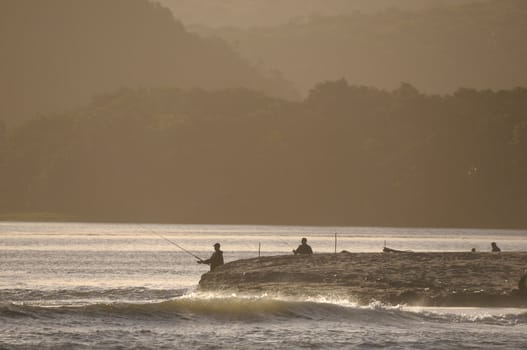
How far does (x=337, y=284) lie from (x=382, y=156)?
15575cm

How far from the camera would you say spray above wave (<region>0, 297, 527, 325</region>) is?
37.7m

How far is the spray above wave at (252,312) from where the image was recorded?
37.7m

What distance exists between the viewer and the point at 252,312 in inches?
1549

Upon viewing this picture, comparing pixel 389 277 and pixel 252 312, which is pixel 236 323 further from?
pixel 389 277

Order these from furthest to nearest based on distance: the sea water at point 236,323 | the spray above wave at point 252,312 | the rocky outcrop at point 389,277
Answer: the rocky outcrop at point 389,277 → the spray above wave at point 252,312 → the sea water at point 236,323

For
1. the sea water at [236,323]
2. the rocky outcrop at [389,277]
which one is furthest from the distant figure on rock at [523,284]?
the sea water at [236,323]

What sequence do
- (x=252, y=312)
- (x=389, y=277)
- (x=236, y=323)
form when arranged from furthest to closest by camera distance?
(x=389, y=277)
(x=252, y=312)
(x=236, y=323)

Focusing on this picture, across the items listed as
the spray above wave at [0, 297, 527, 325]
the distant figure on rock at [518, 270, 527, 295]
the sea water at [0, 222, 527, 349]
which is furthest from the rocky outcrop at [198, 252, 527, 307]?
the spray above wave at [0, 297, 527, 325]

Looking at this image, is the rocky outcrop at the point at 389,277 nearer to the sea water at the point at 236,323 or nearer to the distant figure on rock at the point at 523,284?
the distant figure on rock at the point at 523,284

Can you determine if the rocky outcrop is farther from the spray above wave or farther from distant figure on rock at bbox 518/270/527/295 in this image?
the spray above wave

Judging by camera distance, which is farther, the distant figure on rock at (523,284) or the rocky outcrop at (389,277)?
the rocky outcrop at (389,277)

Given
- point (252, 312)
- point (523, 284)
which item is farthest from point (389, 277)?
point (252, 312)

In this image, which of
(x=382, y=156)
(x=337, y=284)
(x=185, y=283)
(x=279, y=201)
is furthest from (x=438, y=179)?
(x=337, y=284)

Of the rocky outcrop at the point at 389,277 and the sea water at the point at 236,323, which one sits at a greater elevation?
the rocky outcrop at the point at 389,277
